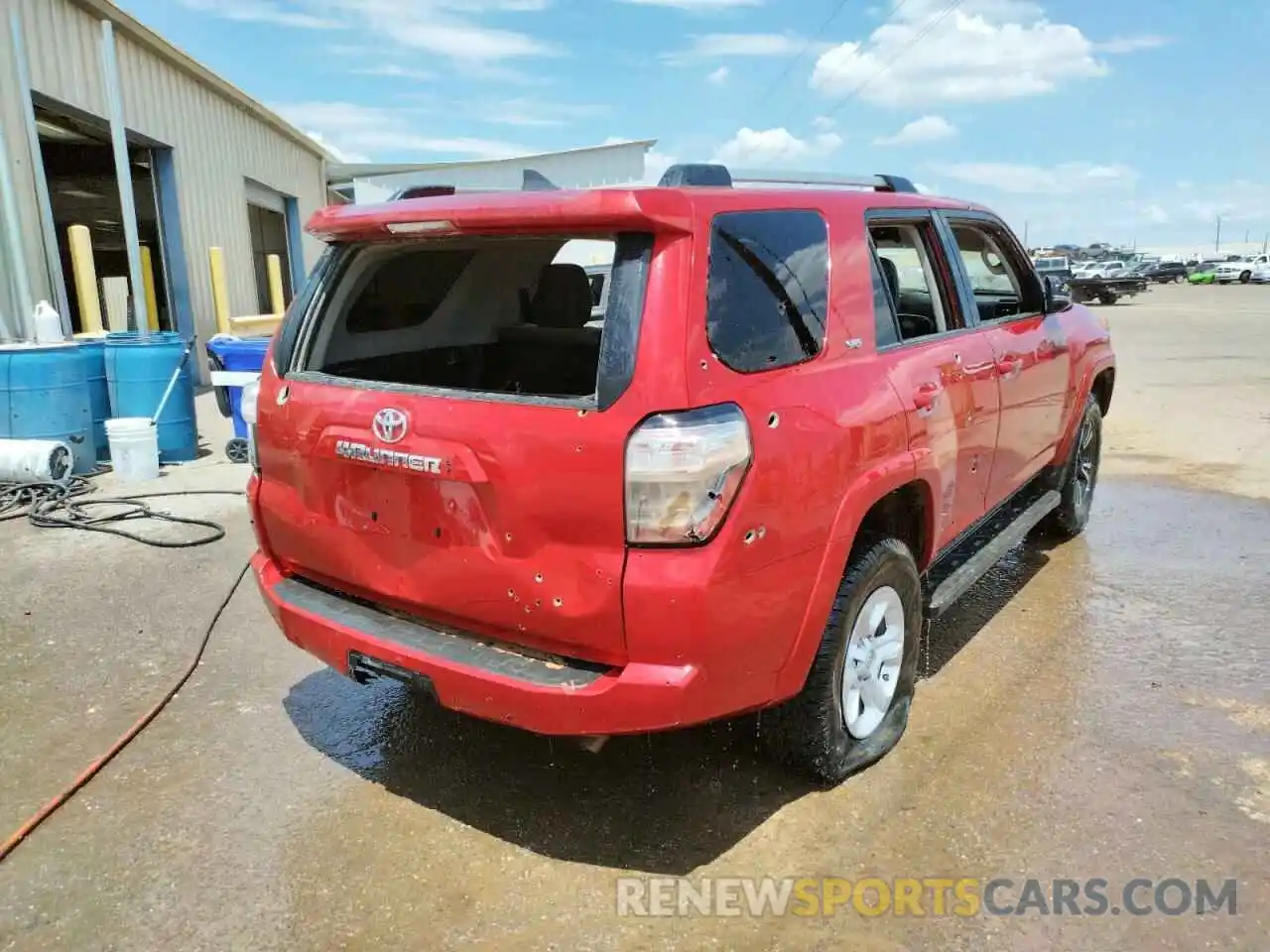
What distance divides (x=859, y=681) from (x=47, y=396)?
21.9 feet

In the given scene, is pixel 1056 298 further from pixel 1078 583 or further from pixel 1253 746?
pixel 1253 746

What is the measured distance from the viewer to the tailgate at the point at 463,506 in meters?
2.41

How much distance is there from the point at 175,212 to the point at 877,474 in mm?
11973

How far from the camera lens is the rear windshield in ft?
10.7

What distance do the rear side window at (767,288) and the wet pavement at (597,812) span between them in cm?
146

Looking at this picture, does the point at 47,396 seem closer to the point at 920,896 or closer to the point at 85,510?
the point at 85,510

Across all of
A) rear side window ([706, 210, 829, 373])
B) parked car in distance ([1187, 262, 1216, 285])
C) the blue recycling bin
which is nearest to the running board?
rear side window ([706, 210, 829, 373])

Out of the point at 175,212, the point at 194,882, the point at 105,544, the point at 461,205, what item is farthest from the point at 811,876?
the point at 175,212

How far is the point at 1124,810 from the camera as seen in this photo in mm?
2971

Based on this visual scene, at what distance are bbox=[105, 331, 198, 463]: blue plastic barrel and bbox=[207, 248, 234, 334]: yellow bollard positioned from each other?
5.10m

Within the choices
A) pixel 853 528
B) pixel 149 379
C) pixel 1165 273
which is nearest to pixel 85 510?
pixel 149 379

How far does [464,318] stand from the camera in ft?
12.8

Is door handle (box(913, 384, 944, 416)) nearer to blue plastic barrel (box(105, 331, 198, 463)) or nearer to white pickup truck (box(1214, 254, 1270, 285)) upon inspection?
blue plastic barrel (box(105, 331, 198, 463))

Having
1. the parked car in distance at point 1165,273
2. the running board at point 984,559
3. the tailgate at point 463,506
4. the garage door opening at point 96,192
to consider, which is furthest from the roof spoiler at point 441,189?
the parked car in distance at point 1165,273
